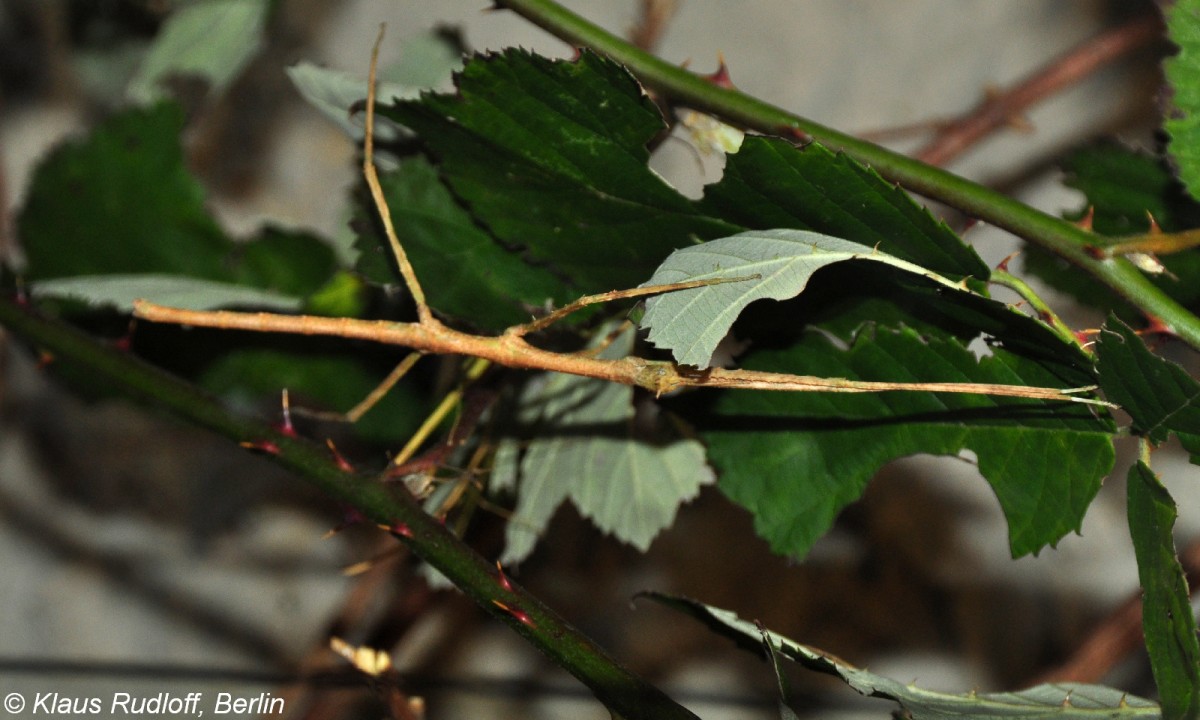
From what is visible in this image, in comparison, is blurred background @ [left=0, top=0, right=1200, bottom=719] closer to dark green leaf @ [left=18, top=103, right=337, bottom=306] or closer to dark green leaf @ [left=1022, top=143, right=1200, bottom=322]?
dark green leaf @ [left=18, top=103, right=337, bottom=306]

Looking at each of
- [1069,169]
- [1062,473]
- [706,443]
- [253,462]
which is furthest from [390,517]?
[253,462]

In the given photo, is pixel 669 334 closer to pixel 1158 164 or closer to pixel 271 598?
pixel 1158 164

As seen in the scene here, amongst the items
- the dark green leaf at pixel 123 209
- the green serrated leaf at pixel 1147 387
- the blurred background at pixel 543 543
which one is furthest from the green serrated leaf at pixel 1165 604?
the dark green leaf at pixel 123 209

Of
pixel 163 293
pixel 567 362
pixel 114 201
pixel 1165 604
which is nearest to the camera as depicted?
pixel 1165 604

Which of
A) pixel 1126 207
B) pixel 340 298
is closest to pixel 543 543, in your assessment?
pixel 340 298

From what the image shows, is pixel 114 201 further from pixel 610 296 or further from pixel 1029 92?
pixel 1029 92

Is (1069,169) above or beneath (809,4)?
beneath
